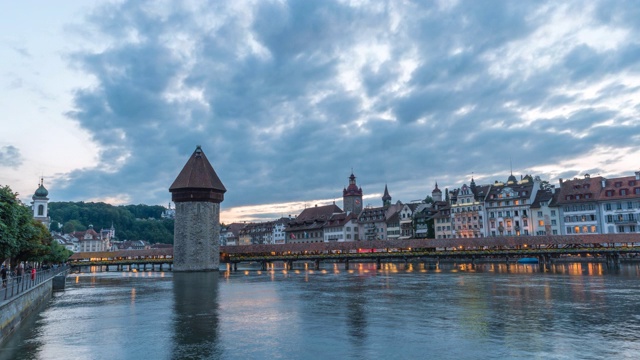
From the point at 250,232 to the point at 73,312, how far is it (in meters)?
124

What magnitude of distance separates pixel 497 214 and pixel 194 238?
52.6m

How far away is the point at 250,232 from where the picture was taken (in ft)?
492

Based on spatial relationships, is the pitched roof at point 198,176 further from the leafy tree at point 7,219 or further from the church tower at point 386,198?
the church tower at point 386,198

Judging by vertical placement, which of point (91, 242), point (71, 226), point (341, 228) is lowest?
point (91, 242)

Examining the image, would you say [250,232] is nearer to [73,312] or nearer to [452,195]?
[452,195]

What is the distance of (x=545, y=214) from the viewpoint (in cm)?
8269

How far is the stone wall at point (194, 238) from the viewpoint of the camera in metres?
67.2

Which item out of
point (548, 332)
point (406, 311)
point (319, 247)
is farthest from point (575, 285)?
point (319, 247)

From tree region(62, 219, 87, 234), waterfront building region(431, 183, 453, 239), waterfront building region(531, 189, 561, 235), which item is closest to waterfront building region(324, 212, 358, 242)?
waterfront building region(431, 183, 453, 239)

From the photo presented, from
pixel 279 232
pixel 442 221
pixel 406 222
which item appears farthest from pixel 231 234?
pixel 442 221

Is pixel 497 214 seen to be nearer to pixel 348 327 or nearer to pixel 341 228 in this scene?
pixel 341 228

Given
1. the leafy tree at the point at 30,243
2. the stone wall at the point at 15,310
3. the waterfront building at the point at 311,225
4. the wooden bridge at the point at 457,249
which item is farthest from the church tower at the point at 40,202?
the stone wall at the point at 15,310

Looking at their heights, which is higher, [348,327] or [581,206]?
[581,206]

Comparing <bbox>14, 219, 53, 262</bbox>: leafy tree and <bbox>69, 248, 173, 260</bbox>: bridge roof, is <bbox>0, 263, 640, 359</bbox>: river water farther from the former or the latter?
<bbox>69, 248, 173, 260</bbox>: bridge roof
